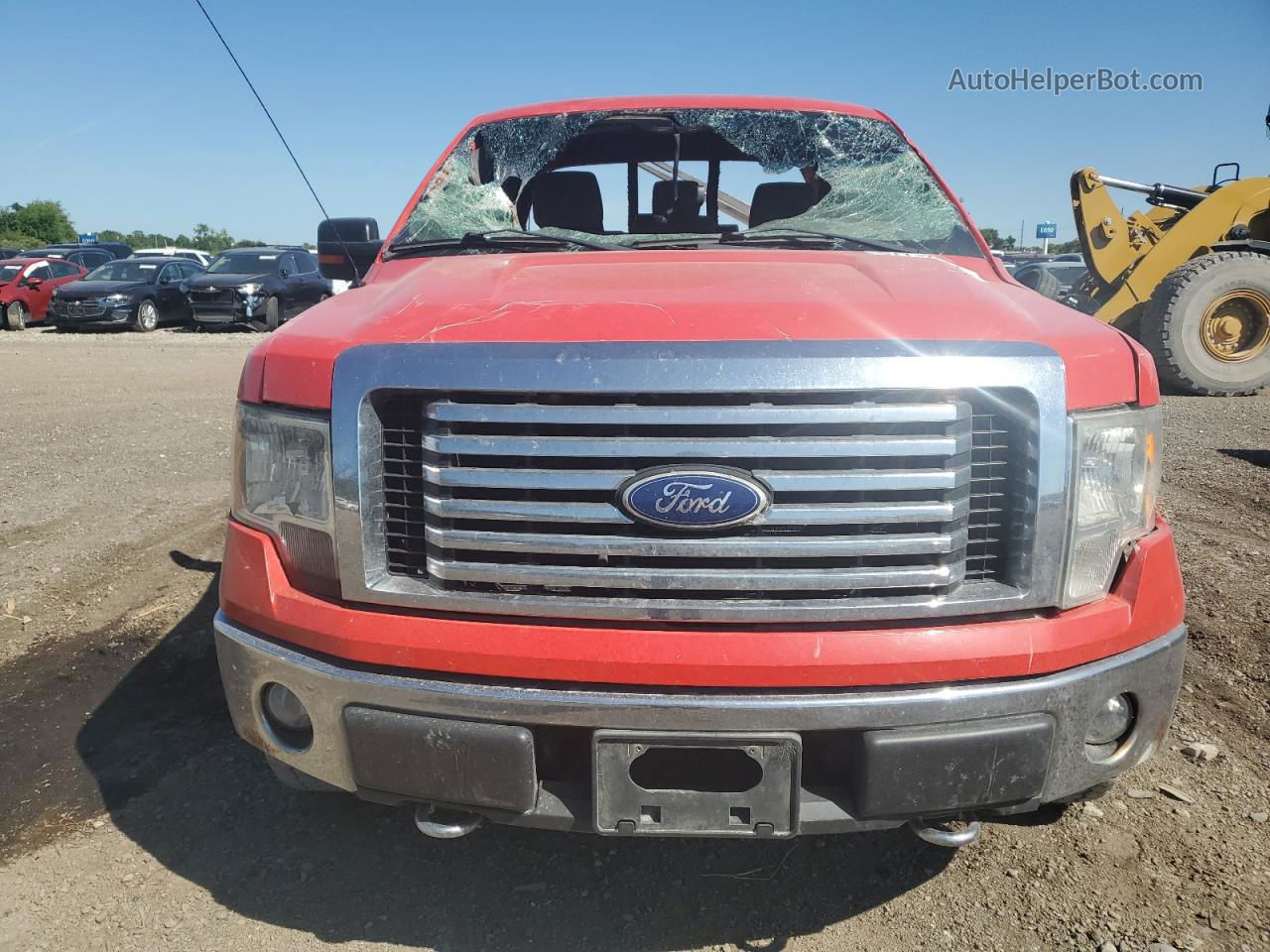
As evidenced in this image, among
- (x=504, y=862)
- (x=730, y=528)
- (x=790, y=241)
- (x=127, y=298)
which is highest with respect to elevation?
(x=790, y=241)

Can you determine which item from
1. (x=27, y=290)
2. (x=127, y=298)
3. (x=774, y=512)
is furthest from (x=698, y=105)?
(x=27, y=290)

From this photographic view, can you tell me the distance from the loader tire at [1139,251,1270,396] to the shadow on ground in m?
8.76

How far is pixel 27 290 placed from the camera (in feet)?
64.0

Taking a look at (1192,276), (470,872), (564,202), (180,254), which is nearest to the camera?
(470,872)

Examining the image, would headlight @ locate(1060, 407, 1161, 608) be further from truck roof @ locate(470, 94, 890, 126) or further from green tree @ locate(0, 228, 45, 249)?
green tree @ locate(0, 228, 45, 249)

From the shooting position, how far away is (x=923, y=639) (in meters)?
1.76

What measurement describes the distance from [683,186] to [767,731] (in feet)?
9.31

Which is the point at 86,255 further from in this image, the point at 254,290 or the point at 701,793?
the point at 701,793

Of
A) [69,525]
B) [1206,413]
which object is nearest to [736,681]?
[69,525]

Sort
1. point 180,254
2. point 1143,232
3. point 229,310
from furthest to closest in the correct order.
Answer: point 180,254 < point 229,310 < point 1143,232

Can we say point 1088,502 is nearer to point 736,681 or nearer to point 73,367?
point 736,681

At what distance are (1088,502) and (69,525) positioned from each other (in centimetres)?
531

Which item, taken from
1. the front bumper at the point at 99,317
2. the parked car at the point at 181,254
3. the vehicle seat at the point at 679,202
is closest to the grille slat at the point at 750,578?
the vehicle seat at the point at 679,202

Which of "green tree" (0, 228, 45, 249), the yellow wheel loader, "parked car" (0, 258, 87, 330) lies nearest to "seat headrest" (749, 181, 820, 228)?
the yellow wheel loader
